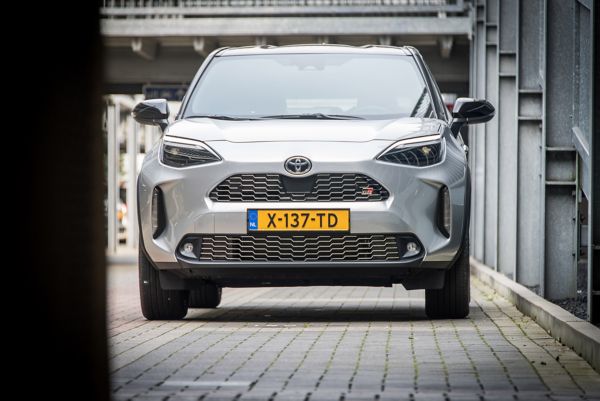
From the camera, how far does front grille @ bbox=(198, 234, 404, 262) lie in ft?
29.4

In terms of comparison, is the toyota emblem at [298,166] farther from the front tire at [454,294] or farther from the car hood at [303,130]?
the front tire at [454,294]

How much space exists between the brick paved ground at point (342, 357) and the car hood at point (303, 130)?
1196mm

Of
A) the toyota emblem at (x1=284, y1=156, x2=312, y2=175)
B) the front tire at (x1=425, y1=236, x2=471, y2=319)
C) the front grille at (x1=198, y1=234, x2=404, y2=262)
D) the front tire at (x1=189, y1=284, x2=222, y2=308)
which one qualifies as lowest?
the front tire at (x1=189, y1=284, x2=222, y2=308)

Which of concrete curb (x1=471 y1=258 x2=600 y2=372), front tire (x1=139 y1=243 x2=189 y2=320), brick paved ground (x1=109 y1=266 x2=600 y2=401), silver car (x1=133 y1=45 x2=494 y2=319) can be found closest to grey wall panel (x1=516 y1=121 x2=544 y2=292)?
concrete curb (x1=471 y1=258 x2=600 y2=372)

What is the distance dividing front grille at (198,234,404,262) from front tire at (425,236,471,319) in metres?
0.55

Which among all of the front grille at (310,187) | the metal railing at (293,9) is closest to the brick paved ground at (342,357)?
the front grille at (310,187)

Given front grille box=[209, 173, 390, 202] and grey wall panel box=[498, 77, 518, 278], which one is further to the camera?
grey wall panel box=[498, 77, 518, 278]

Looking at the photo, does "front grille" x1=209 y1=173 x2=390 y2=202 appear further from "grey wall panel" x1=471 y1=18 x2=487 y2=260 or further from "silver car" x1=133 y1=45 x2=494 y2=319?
"grey wall panel" x1=471 y1=18 x2=487 y2=260

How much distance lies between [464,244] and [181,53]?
21149mm

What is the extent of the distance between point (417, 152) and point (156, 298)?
2.00 m

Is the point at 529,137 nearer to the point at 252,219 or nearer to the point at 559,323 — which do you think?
the point at 252,219

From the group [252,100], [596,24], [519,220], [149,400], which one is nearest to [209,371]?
[149,400]

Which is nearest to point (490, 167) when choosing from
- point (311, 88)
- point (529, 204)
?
point (529, 204)

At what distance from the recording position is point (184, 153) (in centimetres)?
915
